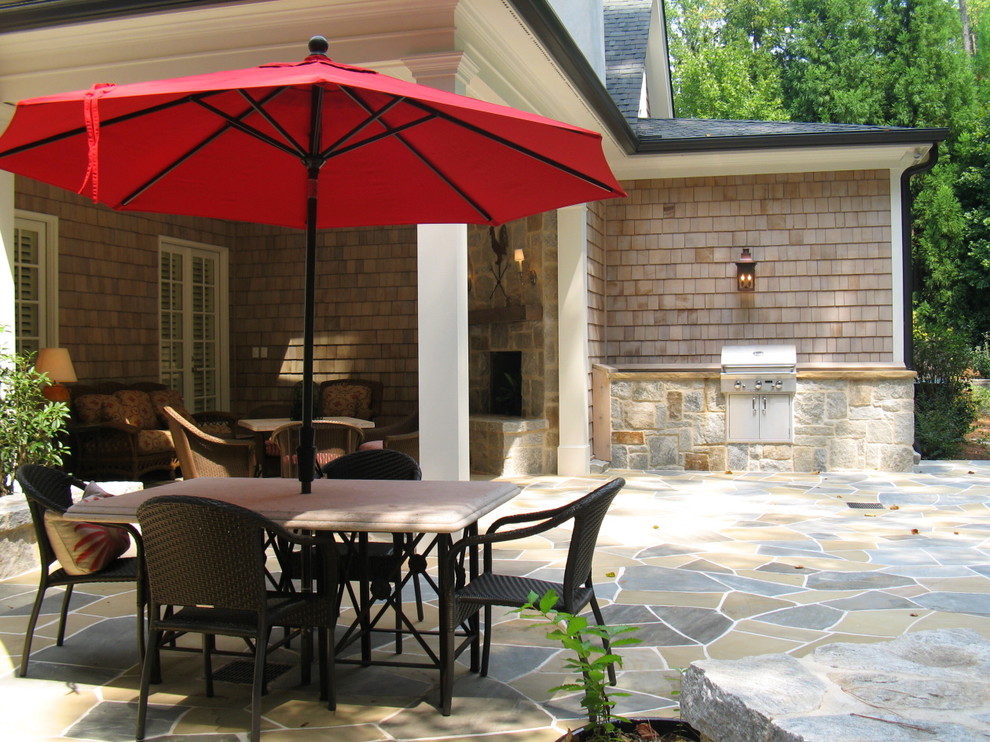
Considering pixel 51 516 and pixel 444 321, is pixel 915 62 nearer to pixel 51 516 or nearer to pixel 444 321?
pixel 444 321

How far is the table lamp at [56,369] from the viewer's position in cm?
732

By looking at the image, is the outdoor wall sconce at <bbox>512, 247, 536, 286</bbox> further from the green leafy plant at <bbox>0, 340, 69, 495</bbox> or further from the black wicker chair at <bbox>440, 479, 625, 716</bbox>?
the black wicker chair at <bbox>440, 479, 625, 716</bbox>

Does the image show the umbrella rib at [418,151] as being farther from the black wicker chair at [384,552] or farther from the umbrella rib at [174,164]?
the black wicker chair at [384,552]

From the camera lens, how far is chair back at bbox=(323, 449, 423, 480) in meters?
4.03

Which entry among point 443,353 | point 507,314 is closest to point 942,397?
point 507,314

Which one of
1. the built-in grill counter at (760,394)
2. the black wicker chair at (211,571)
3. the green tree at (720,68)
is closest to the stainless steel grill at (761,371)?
the built-in grill counter at (760,394)

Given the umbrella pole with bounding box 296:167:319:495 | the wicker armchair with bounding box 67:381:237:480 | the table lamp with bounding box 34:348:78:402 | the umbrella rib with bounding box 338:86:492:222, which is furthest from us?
the wicker armchair with bounding box 67:381:237:480

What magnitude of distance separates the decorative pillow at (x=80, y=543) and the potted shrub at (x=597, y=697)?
1782mm

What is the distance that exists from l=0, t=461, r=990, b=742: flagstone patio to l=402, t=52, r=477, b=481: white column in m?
0.74

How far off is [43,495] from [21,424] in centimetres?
210

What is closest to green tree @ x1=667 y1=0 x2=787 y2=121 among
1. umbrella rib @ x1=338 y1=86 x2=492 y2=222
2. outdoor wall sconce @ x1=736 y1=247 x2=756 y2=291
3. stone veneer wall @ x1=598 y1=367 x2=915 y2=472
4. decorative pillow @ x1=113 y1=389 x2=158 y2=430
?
outdoor wall sconce @ x1=736 y1=247 x2=756 y2=291

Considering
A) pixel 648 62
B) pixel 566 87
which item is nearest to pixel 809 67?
pixel 648 62

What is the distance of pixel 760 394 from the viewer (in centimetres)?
885

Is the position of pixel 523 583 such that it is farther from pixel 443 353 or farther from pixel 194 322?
pixel 194 322
